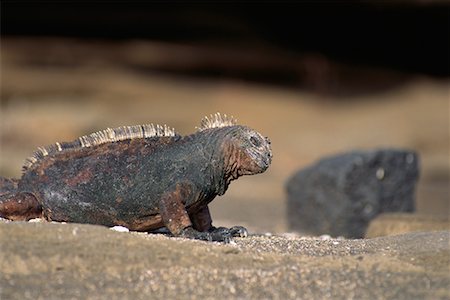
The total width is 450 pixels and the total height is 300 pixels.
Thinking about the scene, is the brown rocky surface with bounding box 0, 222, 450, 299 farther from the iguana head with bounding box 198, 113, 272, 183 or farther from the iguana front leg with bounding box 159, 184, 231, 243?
the iguana head with bounding box 198, 113, 272, 183

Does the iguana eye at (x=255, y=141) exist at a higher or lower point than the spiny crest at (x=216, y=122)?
lower

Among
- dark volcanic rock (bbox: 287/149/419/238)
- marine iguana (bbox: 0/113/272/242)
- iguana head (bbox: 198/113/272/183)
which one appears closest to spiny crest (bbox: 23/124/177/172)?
marine iguana (bbox: 0/113/272/242)

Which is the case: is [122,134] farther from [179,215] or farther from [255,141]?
[255,141]

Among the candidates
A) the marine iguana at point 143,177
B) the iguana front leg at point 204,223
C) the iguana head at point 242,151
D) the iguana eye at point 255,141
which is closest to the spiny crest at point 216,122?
the marine iguana at point 143,177

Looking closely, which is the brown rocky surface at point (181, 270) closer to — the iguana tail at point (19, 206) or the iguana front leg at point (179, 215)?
the iguana front leg at point (179, 215)

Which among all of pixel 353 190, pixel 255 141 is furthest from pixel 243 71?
pixel 255 141

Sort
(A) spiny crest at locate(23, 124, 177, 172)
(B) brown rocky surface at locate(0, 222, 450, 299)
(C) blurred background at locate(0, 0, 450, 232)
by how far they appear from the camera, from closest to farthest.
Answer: (B) brown rocky surface at locate(0, 222, 450, 299), (A) spiny crest at locate(23, 124, 177, 172), (C) blurred background at locate(0, 0, 450, 232)
